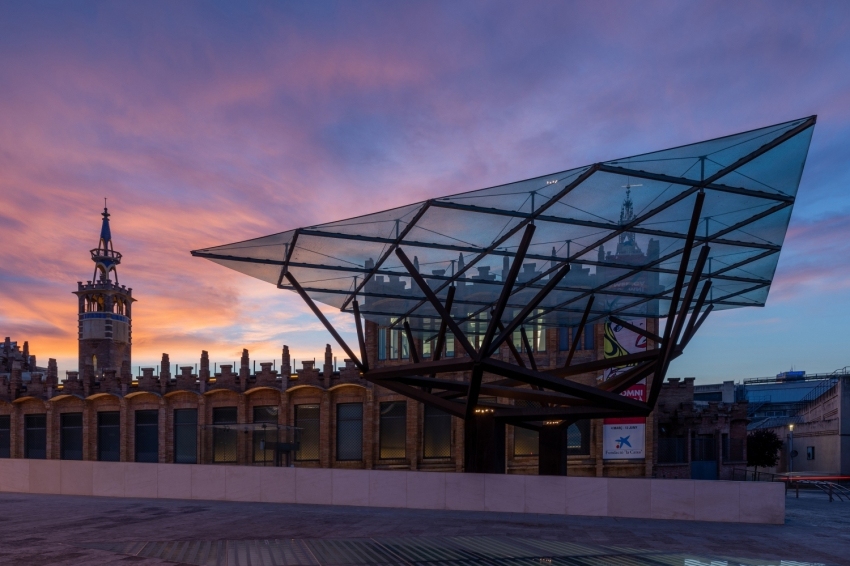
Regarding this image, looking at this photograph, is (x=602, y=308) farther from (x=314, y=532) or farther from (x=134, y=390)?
(x=134, y=390)

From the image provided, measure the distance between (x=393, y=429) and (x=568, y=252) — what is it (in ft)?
85.8

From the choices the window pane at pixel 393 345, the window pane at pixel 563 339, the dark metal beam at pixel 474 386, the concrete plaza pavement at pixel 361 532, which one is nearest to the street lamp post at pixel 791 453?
the window pane at pixel 563 339

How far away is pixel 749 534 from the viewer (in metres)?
17.3

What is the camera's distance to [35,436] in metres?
56.0

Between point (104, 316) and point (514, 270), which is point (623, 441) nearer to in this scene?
point (514, 270)

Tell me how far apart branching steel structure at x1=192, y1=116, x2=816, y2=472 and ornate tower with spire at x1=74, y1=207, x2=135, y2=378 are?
76.5 metres

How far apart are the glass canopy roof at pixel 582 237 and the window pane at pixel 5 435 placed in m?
41.4

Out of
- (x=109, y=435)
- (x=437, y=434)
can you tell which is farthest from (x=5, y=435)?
(x=437, y=434)

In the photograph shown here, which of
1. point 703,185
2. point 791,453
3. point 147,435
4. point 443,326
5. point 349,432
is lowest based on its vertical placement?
point 791,453

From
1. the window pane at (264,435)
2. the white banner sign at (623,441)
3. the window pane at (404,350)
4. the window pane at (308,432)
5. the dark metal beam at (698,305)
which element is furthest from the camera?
the window pane at (264,435)

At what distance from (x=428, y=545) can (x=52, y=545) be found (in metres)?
7.91

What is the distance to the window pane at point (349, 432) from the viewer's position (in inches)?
1838

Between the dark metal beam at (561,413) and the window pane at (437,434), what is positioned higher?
the dark metal beam at (561,413)

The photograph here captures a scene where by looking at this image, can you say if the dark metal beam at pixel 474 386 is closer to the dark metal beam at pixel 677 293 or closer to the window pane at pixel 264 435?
the dark metal beam at pixel 677 293
